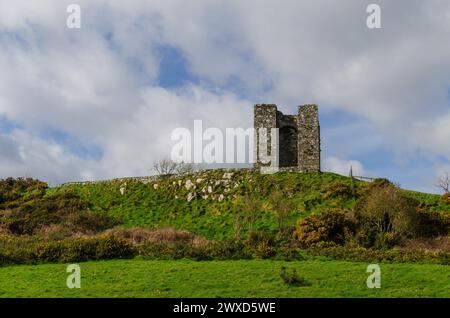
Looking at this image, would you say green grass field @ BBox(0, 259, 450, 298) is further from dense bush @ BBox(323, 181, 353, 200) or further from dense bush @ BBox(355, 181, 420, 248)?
dense bush @ BBox(323, 181, 353, 200)

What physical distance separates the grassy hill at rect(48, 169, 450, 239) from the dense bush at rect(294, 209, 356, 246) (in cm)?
415

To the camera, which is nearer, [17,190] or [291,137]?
[17,190]

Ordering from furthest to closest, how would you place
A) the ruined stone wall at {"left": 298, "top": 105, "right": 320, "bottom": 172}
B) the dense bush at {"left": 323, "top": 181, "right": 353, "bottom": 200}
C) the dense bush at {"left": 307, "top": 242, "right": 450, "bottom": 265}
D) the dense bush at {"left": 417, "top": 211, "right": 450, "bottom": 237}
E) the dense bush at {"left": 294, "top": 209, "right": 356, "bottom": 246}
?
1. the ruined stone wall at {"left": 298, "top": 105, "right": 320, "bottom": 172}
2. the dense bush at {"left": 323, "top": 181, "right": 353, "bottom": 200}
3. the dense bush at {"left": 417, "top": 211, "right": 450, "bottom": 237}
4. the dense bush at {"left": 294, "top": 209, "right": 356, "bottom": 246}
5. the dense bush at {"left": 307, "top": 242, "right": 450, "bottom": 265}

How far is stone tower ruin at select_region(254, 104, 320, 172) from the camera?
6481 cm

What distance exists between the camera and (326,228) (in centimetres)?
4216

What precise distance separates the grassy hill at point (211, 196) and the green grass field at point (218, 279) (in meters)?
16.9

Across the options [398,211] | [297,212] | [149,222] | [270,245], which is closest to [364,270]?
[270,245]

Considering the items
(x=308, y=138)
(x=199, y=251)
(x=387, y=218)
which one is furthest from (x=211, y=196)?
(x=199, y=251)

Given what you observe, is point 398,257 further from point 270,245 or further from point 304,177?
point 304,177

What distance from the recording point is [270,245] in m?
38.0

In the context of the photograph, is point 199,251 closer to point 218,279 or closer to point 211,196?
point 218,279

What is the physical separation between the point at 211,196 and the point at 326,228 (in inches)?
755

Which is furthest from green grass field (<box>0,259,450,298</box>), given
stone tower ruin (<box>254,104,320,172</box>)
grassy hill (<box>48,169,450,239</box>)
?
stone tower ruin (<box>254,104,320,172</box>)
